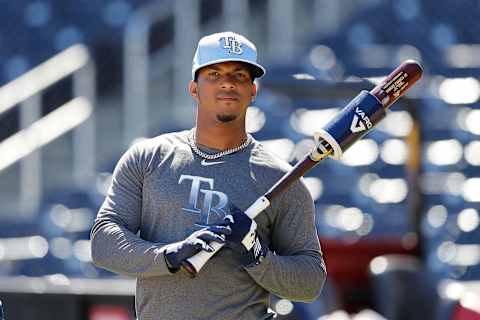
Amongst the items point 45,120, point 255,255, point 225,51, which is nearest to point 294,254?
point 255,255

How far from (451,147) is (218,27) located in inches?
85.7

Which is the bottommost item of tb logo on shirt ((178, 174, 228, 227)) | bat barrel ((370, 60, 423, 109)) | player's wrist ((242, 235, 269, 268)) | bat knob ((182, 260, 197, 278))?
bat knob ((182, 260, 197, 278))

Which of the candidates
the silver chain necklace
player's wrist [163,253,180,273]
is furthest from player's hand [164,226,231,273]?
the silver chain necklace

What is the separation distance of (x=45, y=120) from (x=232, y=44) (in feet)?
23.3

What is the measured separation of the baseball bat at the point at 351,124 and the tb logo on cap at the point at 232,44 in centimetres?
31

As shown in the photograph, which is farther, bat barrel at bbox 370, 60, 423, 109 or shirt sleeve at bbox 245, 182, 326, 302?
bat barrel at bbox 370, 60, 423, 109

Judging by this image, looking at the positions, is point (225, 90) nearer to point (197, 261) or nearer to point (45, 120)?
point (197, 261)

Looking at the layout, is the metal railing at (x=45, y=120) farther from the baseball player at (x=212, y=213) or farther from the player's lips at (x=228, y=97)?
the player's lips at (x=228, y=97)

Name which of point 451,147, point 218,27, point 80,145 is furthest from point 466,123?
point 80,145

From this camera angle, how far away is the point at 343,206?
10344 mm

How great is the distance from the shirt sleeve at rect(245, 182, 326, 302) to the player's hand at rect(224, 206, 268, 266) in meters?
0.05

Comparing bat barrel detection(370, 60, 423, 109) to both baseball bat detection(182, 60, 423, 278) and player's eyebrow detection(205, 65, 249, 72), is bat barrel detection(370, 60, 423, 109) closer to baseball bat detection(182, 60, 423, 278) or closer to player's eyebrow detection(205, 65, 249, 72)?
baseball bat detection(182, 60, 423, 278)

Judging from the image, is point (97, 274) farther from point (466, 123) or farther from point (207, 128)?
point (207, 128)

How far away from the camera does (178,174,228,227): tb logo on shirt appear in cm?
352
